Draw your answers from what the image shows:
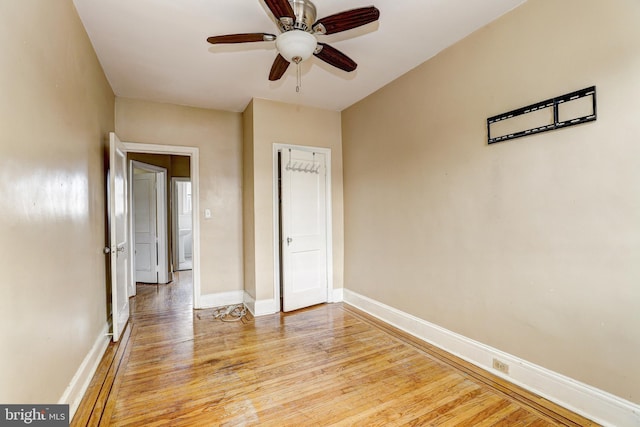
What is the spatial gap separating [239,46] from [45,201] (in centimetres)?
186

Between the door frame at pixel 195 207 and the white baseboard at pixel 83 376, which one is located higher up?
the door frame at pixel 195 207

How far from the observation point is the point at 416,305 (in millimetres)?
3004

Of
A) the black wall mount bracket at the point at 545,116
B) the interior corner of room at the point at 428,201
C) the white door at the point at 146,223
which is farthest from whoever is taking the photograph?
the white door at the point at 146,223

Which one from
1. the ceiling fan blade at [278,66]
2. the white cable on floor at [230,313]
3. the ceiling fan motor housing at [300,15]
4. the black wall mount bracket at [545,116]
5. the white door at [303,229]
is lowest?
the white cable on floor at [230,313]

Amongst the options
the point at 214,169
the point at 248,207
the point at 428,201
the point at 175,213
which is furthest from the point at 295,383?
the point at 175,213

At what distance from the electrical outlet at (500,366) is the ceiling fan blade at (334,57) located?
8.25ft

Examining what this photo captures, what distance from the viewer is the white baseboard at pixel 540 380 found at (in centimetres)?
168

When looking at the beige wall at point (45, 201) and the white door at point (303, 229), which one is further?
the white door at point (303, 229)

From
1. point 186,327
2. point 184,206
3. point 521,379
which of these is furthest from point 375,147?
point 184,206

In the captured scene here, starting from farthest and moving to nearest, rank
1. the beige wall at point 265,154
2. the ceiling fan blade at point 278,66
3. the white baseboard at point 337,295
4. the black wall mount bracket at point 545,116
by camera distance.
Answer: the white baseboard at point 337,295, the beige wall at point 265,154, the ceiling fan blade at point 278,66, the black wall mount bracket at point 545,116

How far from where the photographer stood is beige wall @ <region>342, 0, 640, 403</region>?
167cm

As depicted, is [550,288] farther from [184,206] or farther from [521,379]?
[184,206]

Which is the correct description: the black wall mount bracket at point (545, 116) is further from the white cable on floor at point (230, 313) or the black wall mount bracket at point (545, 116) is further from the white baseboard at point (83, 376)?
the white baseboard at point (83, 376)

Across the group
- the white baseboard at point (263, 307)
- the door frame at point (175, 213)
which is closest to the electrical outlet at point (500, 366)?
the white baseboard at point (263, 307)
